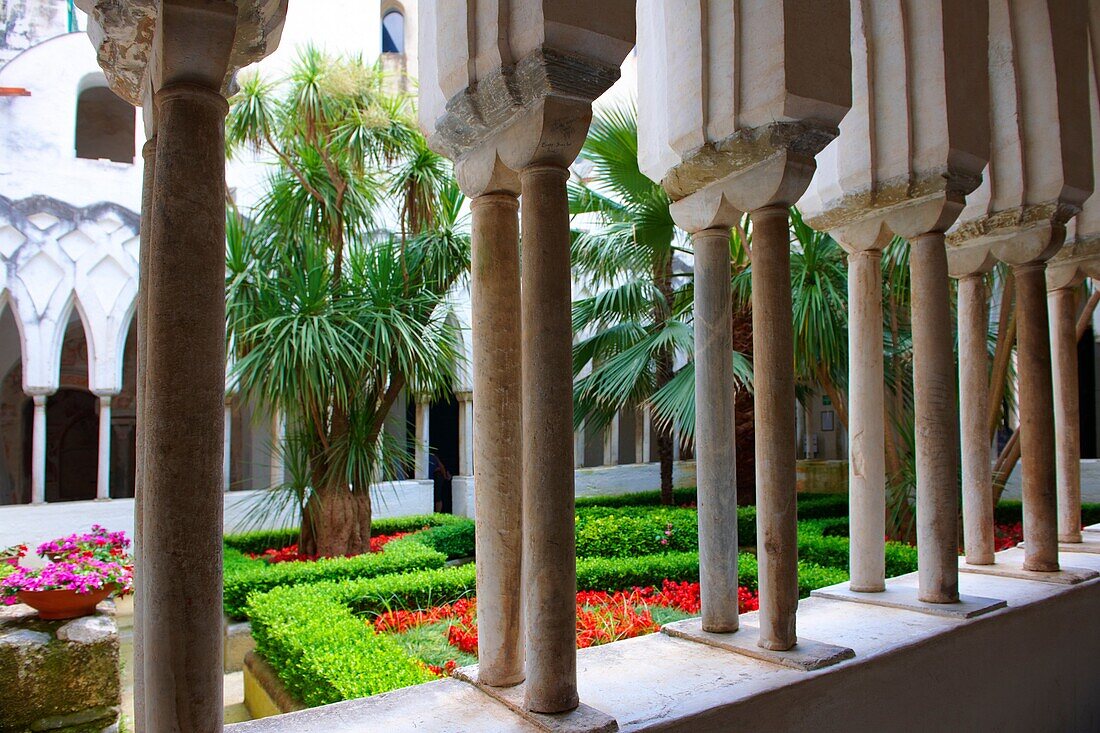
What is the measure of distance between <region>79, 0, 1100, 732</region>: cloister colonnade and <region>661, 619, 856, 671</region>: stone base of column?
1 cm

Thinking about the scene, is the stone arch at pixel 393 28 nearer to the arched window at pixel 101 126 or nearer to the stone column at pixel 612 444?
the arched window at pixel 101 126

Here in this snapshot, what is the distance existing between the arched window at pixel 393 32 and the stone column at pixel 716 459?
1271 cm

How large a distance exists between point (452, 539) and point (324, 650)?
4.97 meters

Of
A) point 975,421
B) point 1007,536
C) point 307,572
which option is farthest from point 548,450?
point 1007,536

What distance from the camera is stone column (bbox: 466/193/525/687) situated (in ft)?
7.41

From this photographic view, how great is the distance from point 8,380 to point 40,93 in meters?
5.38

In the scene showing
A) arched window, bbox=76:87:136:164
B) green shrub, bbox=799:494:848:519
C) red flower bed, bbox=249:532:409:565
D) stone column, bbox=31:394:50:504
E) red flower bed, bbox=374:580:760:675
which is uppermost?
arched window, bbox=76:87:136:164

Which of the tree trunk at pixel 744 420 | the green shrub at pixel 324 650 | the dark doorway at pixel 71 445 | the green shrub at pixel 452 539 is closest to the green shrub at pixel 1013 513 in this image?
the tree trunk at pixel 744 420

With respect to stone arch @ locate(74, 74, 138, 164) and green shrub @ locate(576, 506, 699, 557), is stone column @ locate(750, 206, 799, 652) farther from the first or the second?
stone arch @ locate(74, 74, 138, 164)

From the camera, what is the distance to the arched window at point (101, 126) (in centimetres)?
1307

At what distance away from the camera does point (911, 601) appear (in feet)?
10.7

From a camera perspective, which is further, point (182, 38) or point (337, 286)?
point (337, 286)

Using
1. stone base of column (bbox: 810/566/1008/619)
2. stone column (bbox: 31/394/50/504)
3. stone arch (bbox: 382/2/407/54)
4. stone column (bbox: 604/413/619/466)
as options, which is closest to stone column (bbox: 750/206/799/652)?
stone base of column (bbox: 810/566/1008/619)

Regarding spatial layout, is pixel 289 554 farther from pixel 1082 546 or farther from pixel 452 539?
pixel 1082 546
